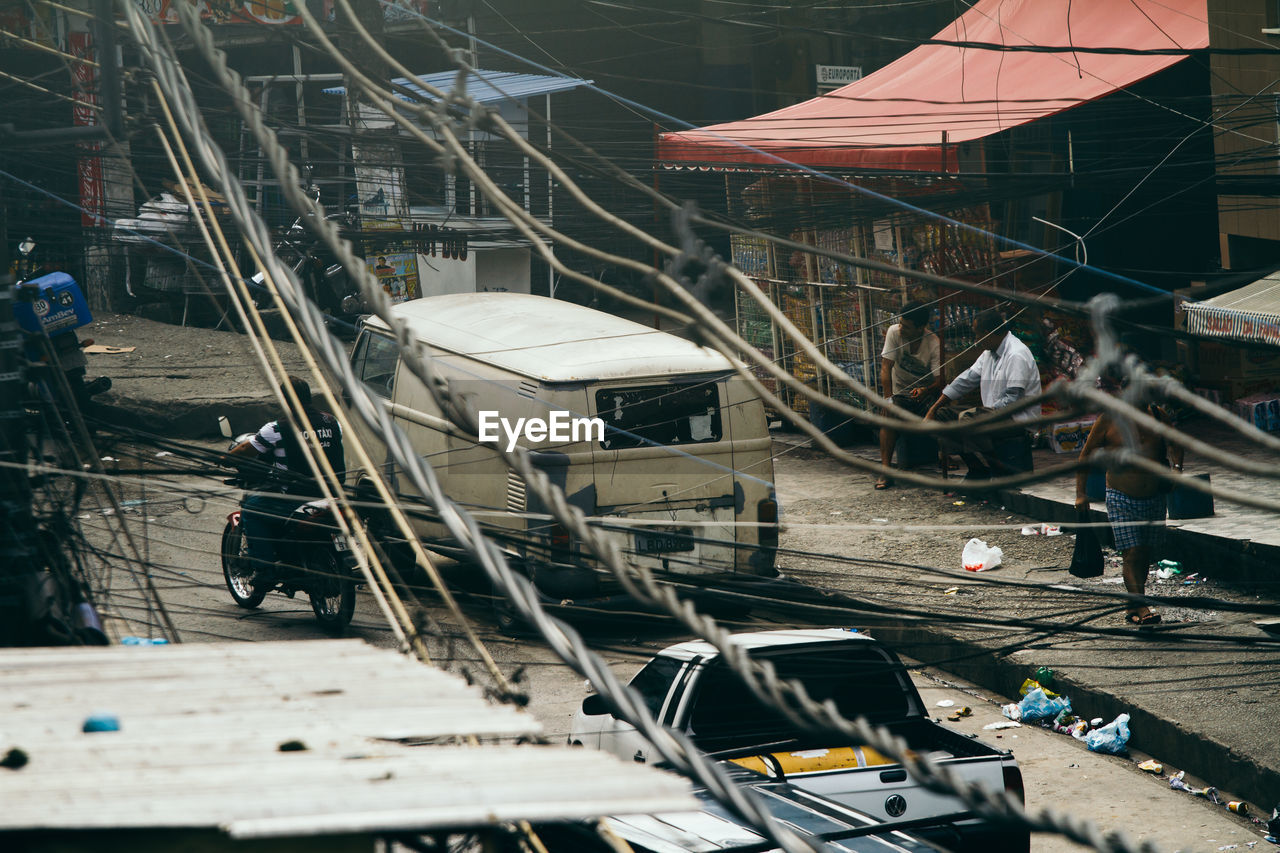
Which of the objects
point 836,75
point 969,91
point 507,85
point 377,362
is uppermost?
point 836,75

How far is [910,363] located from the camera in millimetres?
11547

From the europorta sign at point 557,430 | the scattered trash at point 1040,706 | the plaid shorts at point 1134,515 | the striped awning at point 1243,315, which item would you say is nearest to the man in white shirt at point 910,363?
the striped awning at point 1243,315

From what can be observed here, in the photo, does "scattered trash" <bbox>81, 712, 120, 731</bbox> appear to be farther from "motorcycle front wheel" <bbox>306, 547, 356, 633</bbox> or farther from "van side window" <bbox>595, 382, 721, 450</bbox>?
"motorcycle front wheel" <bbox>306, 547, 356, 633</bbox>

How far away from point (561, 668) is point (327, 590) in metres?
1.76

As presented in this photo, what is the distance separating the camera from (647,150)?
658 inches

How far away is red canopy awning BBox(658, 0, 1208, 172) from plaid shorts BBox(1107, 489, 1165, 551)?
10.5 ft

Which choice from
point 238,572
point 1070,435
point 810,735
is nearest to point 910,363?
point 1070,435

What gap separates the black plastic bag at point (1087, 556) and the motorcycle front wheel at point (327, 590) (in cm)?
490

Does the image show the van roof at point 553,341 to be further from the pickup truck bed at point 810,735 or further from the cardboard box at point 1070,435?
the cardboard box at point 1070,435

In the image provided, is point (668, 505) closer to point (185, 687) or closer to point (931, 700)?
point (931, 700)

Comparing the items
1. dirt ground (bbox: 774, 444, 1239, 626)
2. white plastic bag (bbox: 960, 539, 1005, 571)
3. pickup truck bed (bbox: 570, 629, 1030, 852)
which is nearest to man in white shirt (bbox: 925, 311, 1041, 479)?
dirt ground (bbox: 774, 444, 1239, 626)

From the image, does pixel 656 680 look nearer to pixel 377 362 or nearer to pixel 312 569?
pixel 312 569

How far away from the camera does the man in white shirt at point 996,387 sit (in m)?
10.2

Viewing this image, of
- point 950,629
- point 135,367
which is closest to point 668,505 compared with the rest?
point 950,629
